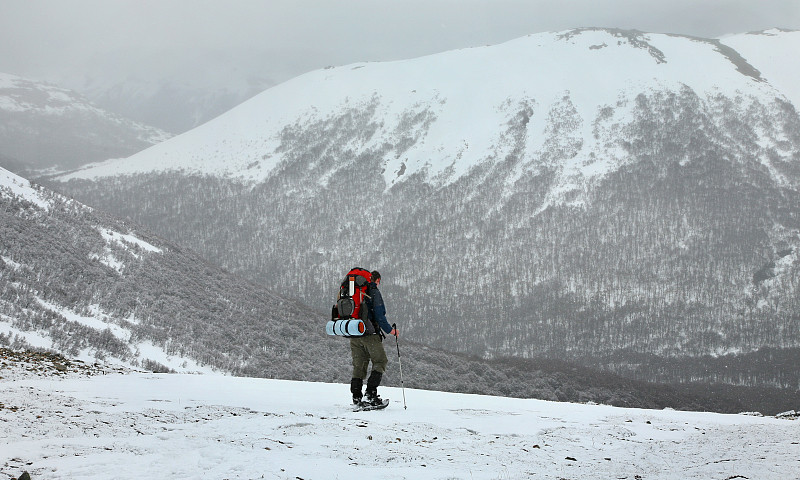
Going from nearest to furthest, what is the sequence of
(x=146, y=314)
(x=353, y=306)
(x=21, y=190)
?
(x=353, y=306)
(x=146, y=314)
(x=21, y=190)

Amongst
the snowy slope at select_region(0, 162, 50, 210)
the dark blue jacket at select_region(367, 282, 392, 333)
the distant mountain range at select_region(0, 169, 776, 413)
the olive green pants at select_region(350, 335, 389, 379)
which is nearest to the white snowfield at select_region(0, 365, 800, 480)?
the olive green pants at select_region(350, 335, 389, 379)

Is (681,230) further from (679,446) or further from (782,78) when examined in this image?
→ (679,446)

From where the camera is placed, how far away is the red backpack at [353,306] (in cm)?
1263

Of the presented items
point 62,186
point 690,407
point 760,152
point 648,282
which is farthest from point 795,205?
point 62,186

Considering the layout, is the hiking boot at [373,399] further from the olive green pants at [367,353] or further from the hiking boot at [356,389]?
the olive green pants at [367,353]

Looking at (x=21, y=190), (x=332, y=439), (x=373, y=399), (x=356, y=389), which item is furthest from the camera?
(x=21, y=190)

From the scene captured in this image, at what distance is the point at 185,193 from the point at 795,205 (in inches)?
6730

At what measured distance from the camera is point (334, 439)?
31.3ft

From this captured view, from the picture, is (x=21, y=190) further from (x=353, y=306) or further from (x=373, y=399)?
(x=373, y=399)

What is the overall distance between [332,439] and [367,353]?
3.81m

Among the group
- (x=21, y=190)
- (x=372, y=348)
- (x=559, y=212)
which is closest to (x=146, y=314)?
(x=21, y=190)

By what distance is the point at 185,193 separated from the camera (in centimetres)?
18950

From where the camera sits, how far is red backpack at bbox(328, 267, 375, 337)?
1263 cm

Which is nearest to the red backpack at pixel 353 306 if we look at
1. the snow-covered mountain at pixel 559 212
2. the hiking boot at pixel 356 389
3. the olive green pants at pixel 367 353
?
the olive green pants at pixel 367 353
